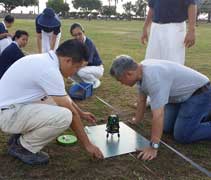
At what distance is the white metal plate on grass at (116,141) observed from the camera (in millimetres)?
3568

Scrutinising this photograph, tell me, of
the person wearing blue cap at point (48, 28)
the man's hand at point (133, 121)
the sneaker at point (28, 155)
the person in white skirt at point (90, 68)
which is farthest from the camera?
the person wearing blue cap at point (48, 28)

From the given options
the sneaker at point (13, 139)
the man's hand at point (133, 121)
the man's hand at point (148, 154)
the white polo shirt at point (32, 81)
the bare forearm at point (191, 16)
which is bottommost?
the man's hand at point (148, 154)

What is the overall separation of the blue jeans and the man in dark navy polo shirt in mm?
900

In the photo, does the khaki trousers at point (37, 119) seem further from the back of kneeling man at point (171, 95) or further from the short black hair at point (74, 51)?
the back of kneeling man at point (171, 95)

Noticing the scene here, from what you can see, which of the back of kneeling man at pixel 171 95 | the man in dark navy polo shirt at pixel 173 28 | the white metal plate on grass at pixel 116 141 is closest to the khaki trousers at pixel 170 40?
the man in dark navy polo shirt at pixel 173 28

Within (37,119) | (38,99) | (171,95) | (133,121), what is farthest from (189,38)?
(37,119)

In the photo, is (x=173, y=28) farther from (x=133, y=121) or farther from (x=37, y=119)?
(x=37, y=119)

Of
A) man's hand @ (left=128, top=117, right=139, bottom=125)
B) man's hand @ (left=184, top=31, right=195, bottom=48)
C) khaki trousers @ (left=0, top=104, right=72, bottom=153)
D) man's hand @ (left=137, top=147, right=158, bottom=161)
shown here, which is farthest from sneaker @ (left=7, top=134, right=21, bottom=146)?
man's hand @ (left=184, top=31, right=195, bottom=48)

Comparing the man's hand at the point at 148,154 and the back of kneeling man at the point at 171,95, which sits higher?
the back of kneeling man at the point at 171,95

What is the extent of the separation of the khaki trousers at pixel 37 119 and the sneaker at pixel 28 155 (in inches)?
7.7

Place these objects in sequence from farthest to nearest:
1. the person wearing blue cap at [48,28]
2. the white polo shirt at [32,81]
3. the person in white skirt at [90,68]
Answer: the person wearing blue cap at [48,28]
the person in white skirt at [90,68]
the white polo shirt at [32,81]

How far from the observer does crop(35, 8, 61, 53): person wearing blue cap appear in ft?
20.2

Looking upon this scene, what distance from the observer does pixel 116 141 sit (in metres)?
3.79

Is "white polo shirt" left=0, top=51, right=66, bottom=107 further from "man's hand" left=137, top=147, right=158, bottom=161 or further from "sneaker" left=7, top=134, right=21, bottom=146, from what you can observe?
"man's hand" left=137, top=147, right=158, bottom=161
